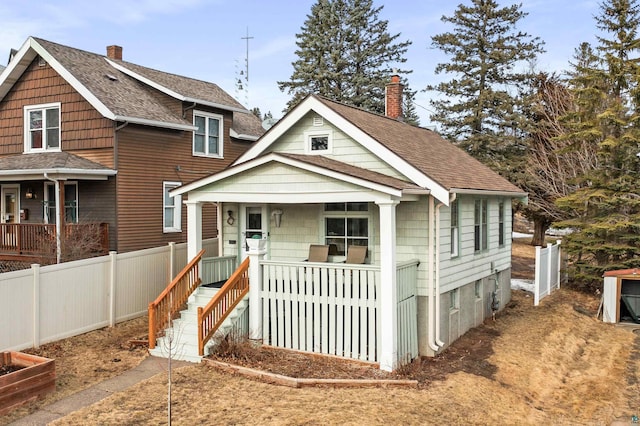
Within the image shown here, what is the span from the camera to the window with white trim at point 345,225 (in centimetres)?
1208

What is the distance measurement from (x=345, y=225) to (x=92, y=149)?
28.8 ft

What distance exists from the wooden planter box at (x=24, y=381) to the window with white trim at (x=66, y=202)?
30.9 feet

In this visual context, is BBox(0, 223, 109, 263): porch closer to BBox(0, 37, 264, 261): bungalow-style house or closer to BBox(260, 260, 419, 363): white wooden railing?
BBox(0, 37, 264, 261): bungalow-style house

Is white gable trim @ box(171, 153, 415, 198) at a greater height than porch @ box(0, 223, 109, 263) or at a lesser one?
greater

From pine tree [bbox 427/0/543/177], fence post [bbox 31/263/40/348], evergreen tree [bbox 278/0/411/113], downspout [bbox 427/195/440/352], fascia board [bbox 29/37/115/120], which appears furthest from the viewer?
evergreen tree [bbox 278/0/411/113]

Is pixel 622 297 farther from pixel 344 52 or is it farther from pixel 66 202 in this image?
pixel 344 52

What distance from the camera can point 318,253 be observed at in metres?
12.2

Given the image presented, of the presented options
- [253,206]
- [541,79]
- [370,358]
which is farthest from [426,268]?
[541,79]

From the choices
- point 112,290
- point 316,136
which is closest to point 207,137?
point 316,136

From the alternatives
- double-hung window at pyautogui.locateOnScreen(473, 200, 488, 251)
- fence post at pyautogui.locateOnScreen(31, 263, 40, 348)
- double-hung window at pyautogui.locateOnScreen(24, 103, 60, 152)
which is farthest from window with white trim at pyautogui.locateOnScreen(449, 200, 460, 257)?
double-hung window at pyautogui.locateOnScreen(24, 103, 60, 152)

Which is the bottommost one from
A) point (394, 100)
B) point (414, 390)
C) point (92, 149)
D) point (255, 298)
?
point (414, 390)

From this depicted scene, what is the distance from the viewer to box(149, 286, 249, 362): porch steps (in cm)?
1012

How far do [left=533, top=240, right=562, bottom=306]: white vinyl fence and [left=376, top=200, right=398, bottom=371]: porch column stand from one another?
8.42 metres

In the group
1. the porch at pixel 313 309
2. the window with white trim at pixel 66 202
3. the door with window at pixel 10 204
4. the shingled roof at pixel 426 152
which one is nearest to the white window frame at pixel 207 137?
the window with white trim at pixel 66 202
